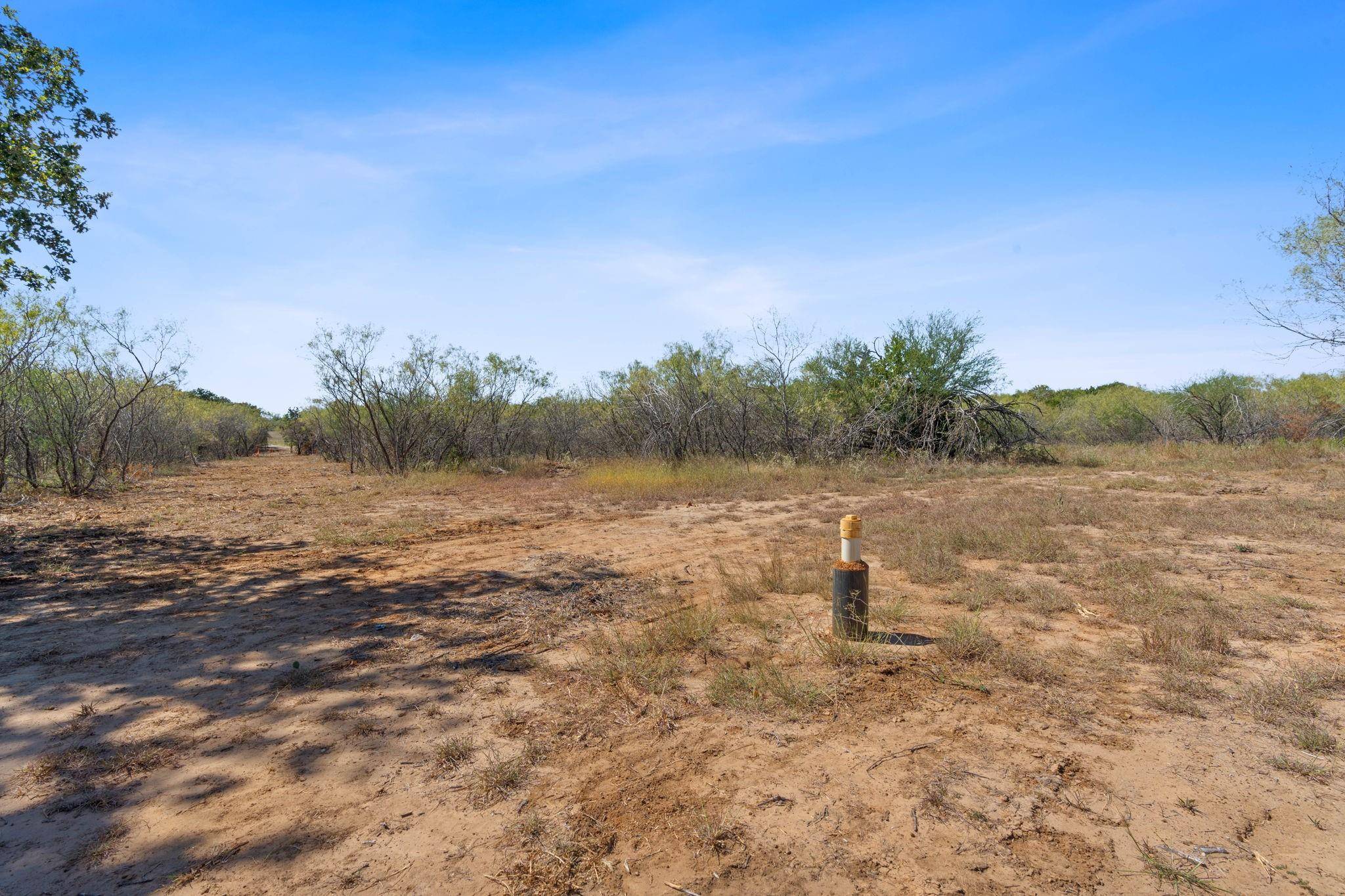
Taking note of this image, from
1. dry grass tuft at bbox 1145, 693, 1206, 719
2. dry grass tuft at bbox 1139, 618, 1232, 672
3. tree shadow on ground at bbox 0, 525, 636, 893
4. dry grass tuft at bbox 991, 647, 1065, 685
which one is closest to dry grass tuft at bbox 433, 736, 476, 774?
tree shadow on ground at bbox 0, 525, 636, 893

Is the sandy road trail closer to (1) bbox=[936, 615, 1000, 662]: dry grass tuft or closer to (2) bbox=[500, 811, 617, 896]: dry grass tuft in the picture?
(2) bbox=[500, 811, 617, 896]: dry grass tuft

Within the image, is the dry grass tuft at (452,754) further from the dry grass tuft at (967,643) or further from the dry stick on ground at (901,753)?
the dry grass tuft at (967,643)

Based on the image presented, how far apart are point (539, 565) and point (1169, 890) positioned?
6206 millimetres

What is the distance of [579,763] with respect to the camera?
10.1ft

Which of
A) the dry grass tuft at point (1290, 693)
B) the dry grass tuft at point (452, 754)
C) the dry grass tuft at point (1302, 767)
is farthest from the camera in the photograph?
the dry grass tuft at point (1290, 693)

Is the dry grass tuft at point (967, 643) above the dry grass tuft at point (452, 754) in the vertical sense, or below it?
above

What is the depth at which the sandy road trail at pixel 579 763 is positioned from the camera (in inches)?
92.0

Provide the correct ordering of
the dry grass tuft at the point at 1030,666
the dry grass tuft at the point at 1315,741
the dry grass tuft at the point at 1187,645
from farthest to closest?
the dry grass tuft at the point at 1187,645, the dry grass tuft at the point at 1030,666, the dry grass tuft at the point at 1315,741

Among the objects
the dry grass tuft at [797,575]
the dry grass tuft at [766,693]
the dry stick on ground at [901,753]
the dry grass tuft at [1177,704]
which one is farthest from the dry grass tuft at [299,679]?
the dry grass tuft at [1177,704]

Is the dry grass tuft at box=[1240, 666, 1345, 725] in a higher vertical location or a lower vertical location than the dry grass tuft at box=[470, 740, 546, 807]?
higher

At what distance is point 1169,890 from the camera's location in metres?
2.12

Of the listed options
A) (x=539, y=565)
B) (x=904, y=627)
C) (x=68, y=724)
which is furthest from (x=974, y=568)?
(x=68, y=724)

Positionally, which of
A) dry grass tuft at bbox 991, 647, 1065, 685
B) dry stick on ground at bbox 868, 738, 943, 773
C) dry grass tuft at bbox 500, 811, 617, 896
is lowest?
dry grass tuft at bbox 500, 811, 617, 896

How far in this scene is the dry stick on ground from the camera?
2.93 m
